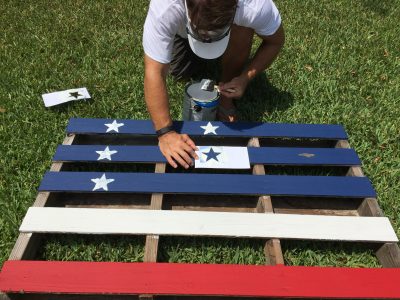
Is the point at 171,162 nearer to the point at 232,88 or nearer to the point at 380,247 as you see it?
the point at 232,88

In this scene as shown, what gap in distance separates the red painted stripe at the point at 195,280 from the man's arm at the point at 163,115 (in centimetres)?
71

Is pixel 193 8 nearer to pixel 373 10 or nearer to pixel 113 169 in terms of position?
pixel 113 169

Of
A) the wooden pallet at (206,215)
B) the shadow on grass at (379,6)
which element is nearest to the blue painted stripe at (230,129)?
the wooden pallet at (206,215)

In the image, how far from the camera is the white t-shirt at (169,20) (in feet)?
6.83

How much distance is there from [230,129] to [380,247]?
1121mm

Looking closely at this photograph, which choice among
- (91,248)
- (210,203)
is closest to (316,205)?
(210,203)

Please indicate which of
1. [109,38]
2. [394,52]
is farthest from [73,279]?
[394,52]

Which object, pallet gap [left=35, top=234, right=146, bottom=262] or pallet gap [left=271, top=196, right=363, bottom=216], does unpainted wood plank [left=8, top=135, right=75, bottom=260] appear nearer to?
pallet gap [left=35, top=234, right=146, bottom=262]

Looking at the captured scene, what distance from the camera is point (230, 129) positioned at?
2.51m

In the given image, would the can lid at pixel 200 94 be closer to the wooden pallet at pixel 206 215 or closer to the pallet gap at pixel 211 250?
the wooden pallet at pixel 206 215

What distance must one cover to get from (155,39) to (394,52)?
2856mm

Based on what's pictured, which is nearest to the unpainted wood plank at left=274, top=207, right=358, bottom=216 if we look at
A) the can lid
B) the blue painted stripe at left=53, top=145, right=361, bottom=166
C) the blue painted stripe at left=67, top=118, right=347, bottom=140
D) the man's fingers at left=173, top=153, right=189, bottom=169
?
the blue painted stripe at left=53, top=145, right=361, bottom=166

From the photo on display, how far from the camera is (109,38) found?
3.85 m

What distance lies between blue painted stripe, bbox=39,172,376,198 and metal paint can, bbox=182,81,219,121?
0.53 m
